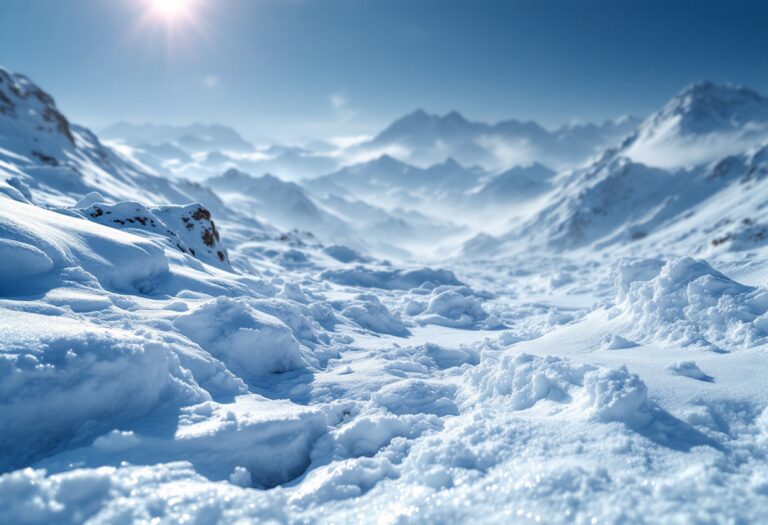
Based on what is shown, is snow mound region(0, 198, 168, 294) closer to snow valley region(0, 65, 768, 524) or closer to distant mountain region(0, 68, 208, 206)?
snow valley region(0, 65, 768, 524)

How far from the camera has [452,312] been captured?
1939 cm

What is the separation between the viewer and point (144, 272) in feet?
34.0

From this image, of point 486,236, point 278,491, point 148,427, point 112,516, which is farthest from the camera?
point 486,236

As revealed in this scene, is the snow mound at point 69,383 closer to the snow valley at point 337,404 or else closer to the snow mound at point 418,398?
the snow valley at point 337,404

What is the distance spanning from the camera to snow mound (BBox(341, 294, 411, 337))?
15.2 metres

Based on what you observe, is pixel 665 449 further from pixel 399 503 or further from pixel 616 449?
pixel 399 503

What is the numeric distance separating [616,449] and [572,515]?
1.14 meters

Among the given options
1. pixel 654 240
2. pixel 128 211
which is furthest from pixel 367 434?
pixel 654 240

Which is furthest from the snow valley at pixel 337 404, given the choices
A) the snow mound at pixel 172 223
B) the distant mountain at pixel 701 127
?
the distant mountain at pixel 701 127

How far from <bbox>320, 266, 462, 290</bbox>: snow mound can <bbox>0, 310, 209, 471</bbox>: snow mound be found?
77.6ft

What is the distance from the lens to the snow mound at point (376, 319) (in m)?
15.2

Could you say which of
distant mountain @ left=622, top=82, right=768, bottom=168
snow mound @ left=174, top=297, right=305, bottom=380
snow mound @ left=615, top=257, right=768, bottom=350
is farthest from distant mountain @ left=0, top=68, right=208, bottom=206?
distant mountain @ left=622, top=82, right=768, bottom=168

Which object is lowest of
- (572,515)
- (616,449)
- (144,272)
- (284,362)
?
(572,515)

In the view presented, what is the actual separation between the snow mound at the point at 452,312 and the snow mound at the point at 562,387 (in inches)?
381
